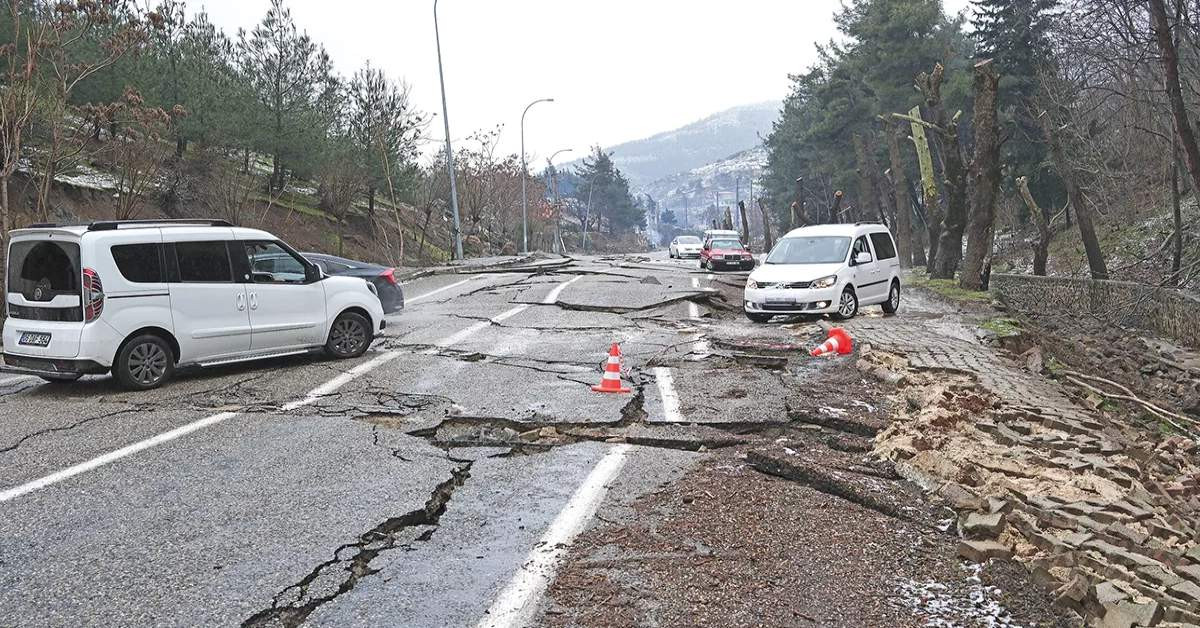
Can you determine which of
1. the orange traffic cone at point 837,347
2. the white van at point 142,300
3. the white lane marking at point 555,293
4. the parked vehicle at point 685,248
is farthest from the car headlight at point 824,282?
the parked vehicle at point 685,248

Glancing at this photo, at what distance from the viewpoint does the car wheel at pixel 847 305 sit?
15422mm

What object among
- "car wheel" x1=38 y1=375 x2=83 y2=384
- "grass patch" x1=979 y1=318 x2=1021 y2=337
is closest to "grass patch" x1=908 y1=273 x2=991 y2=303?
"grass patch" x1=979 y1=318 x2=1021 y2=337

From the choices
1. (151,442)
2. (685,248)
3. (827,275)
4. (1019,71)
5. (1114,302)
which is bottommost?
(1114,302)

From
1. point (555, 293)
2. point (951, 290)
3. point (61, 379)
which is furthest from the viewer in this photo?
point (951, 290)

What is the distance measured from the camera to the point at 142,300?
29.2 ft

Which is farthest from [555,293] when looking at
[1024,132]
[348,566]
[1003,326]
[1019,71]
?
[1019,71]

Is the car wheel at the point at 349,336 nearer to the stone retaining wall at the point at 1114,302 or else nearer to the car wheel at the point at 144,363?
the car wheel at the point at 144,363

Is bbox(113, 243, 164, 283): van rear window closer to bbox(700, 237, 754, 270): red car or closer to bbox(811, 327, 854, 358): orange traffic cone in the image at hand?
bbox(811, 327, 854, 358): orange traffic cone

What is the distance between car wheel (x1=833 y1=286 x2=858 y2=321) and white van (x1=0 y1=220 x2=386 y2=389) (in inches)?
363

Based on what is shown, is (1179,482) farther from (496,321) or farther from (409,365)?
(496,321)

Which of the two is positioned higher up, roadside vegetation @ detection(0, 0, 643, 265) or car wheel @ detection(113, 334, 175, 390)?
roadside vegetation @ detection(0, 0, 643, 265)

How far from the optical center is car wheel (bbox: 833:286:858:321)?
15.4 metres

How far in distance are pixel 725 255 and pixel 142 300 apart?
26107 millimetres

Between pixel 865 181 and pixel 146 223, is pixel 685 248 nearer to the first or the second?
pixel 865 181
